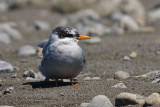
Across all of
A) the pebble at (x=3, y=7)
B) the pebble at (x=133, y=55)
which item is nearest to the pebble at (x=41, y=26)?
the pebble at (x=3, y=7)

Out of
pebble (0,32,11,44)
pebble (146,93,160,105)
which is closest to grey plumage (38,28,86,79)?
pebble (146,93,160,105)

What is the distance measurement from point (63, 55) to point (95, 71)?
1655mm

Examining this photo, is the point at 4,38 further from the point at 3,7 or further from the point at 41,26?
the point at 3,7

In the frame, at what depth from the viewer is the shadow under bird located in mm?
5113

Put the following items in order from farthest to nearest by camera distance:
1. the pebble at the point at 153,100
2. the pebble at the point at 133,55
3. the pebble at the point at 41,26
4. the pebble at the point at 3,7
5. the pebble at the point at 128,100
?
the pebble at the point at 3,7, the pebble at the point at 41,26, the pebble at the point at 133,55, the pebble at the point at 128,100, the pebble at the point at 153,100

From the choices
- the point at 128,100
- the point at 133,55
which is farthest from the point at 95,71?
the point at 128,100

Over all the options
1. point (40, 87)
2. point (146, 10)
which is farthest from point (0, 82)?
point (146, 10)

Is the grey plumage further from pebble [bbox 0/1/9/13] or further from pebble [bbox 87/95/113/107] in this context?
pebble [bbox 0/1/9/13]

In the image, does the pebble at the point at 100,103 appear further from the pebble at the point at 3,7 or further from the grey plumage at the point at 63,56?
the pebble at the point at 3,7

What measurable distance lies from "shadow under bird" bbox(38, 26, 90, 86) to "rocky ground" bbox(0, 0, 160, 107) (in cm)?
21

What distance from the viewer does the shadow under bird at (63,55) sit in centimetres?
511

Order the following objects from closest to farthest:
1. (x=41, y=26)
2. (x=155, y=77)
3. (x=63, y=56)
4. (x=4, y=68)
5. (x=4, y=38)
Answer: (x=63, y=56), (x=155, y=77), (x=4, y=68), (x=4, y=38), (x=41, y=26)

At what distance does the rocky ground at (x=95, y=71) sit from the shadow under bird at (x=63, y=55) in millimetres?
210

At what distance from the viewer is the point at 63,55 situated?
5.10m
